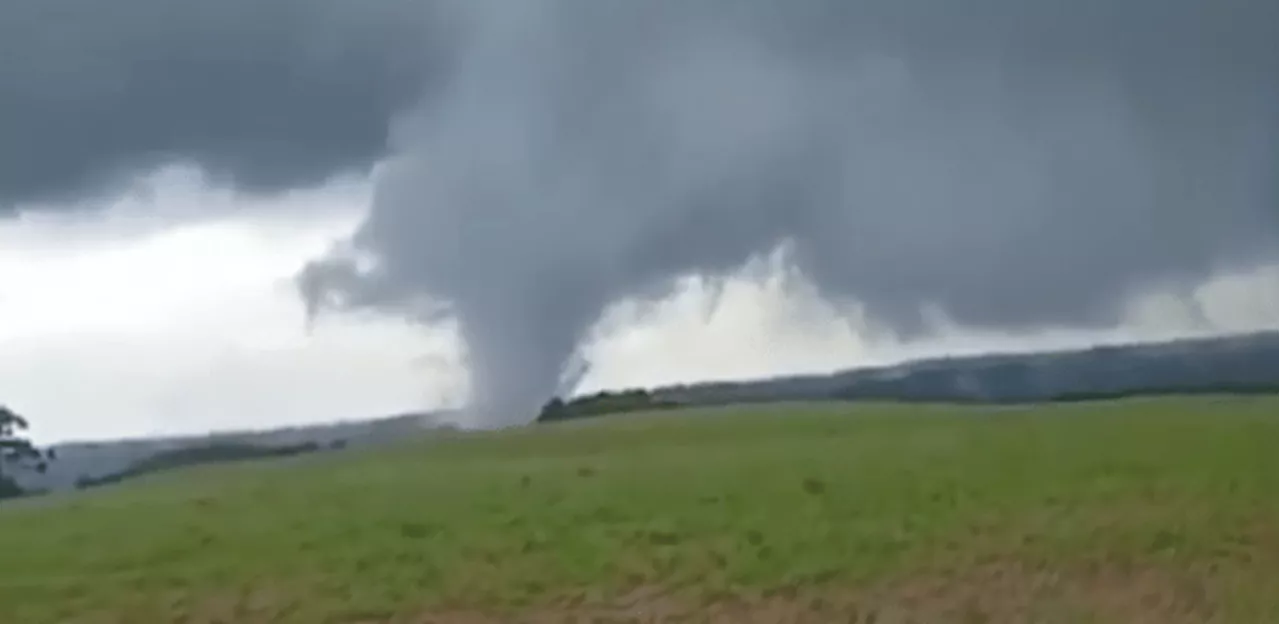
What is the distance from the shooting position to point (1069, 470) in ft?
124

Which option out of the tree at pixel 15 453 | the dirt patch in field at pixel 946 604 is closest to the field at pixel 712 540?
the dirt patch in field at pixel 946 604

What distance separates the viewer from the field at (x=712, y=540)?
27.7m

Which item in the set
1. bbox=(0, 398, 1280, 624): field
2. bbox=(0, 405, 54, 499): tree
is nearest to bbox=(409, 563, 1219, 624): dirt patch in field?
bbox=(0, 398, 1280, 624): field

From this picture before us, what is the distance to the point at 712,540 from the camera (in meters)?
31.3

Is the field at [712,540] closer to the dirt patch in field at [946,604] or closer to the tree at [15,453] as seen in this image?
the dirt patch in field at [946,604]

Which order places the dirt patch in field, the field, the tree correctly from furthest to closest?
the tree
the field
the dirt patch in field

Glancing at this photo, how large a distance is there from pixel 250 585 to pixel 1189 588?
16413 mm

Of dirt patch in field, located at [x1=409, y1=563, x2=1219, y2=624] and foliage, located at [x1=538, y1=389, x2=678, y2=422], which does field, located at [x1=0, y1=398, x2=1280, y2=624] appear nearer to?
dirt patch in field, located at [x1=409, y1=563, x2=1219, y2=624]

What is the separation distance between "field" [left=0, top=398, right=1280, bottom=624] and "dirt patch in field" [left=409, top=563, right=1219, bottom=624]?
6 centimetres

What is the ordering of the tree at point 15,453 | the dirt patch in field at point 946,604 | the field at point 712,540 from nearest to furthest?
the dirt patch in field at point 946,604 < the field at point 712,540 < the tree at point 15,453

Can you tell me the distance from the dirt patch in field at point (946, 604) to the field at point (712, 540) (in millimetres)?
57

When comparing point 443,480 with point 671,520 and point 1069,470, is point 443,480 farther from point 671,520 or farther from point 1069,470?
point 1069,470

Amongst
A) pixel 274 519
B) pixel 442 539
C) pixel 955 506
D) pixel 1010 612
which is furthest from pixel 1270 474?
pixel 274 519

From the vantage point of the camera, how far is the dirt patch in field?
1061 inches
